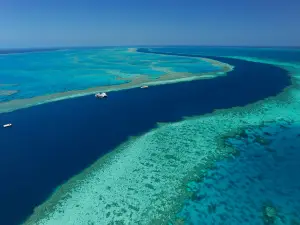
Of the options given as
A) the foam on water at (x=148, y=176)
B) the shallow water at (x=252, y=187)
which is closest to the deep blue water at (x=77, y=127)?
the foam on water at (x=148, y=176)

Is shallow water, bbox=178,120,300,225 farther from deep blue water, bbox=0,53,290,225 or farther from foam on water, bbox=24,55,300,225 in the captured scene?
deep blue water, bbox=0,53,290,225

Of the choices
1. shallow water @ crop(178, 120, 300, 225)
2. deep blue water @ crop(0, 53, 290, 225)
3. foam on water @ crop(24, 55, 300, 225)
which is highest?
shallow water @ crop(178, 120, 300, 225)

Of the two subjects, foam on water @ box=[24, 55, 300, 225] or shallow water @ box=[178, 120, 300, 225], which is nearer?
shallow water @ box=[178, 120, 300, 225]

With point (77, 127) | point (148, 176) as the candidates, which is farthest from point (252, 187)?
point (77, 127)

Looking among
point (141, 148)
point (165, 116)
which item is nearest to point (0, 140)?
point (141, 148)

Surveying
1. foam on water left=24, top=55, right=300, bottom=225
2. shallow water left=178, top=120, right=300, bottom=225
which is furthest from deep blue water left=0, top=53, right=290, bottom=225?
shallow water left=178, top=120, right=300, bottom=225

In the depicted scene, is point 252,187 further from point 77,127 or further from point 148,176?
point 77,127
